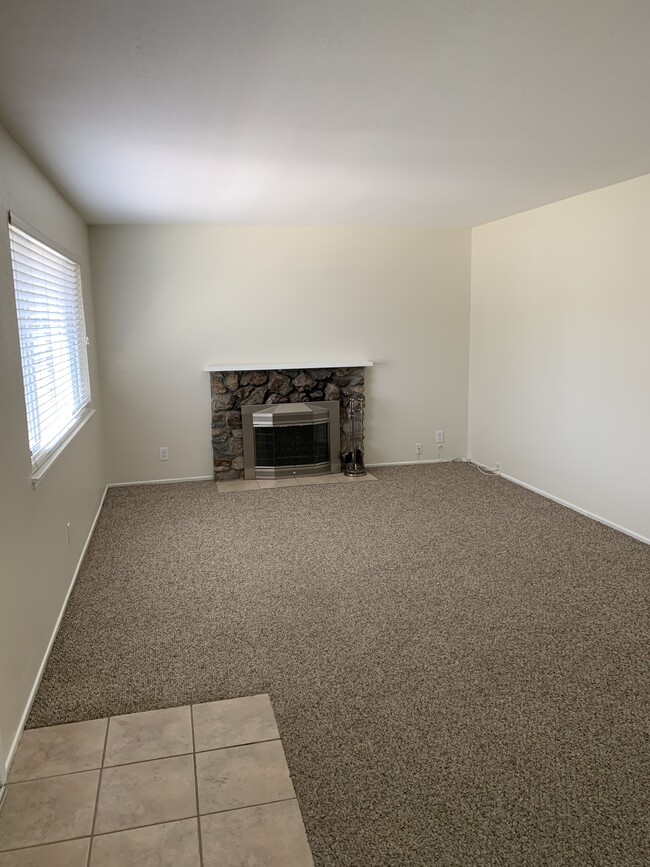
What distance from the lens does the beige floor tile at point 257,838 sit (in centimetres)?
172

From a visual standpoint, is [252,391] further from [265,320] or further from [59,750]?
[59,750]

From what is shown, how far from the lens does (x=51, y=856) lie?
5.72 ft

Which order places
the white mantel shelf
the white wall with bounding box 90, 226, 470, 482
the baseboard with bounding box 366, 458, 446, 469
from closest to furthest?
the white wall with bounding box 90, 226, 470, 482 < the white mantel shelf < the baseboard with bounding box 366, 458, 446, 469

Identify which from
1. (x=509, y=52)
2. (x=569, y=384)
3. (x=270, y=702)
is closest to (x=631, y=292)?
(x=569, y=384)

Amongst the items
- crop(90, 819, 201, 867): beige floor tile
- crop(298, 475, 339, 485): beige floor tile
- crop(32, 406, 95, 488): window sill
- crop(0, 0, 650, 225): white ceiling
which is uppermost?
crop(0, 0, 650, 225): white ceiling

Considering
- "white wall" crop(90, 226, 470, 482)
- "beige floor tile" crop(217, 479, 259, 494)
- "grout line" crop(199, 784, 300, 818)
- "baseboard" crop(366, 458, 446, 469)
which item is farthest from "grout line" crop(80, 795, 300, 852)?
"baseboard" crop(366, 458, 446, 469)

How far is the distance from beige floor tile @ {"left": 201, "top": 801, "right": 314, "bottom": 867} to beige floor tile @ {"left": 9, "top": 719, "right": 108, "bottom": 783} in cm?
53

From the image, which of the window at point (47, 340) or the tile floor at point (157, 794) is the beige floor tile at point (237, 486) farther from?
the tile floor at point (157, 794)

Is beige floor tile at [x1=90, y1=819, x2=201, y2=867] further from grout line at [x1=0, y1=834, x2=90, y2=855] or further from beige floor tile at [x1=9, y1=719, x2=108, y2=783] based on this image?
beige floor tile at [x1=9, y1=719, x2=108, y2=783]

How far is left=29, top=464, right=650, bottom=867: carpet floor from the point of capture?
1.87 m

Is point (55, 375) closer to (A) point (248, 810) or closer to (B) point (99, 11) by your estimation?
(B) point (99, 11)

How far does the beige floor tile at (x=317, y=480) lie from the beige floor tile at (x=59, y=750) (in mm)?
3445

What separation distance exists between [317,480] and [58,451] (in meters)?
2.76

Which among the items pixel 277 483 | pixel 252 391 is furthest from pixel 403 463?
pixel 252 391
